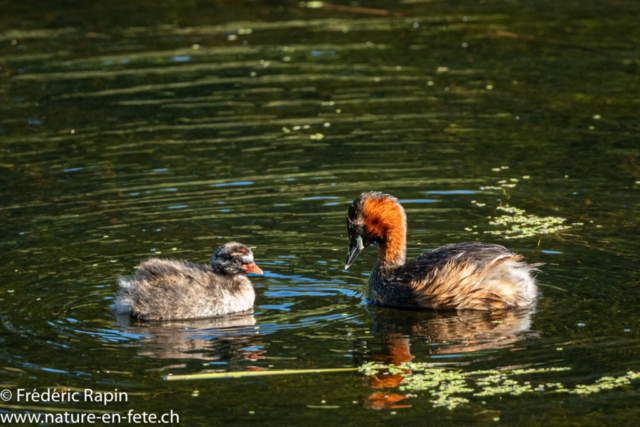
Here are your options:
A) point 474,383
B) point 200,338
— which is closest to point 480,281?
point 474,383

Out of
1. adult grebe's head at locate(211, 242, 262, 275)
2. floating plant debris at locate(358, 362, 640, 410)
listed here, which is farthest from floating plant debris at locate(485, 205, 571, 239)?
floating plant debris at locate(358, 362, 640, 410)

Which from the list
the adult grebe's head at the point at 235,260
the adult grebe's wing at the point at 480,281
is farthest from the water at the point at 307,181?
the adult grebe's head at the point at 235,260

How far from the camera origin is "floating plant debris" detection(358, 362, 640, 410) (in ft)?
21.3

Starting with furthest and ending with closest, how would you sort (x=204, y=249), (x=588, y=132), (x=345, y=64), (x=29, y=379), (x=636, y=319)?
(x=345, y=64)
(x=588, y=132)
(x=204, y=249)
(x=636, y=319)
(x=29, y=379)

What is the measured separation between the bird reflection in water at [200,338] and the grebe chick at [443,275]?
1.36m

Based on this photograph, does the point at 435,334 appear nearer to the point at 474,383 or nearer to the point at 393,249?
the point at 474,383

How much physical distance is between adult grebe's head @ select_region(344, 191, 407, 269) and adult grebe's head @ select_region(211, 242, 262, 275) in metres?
0.93

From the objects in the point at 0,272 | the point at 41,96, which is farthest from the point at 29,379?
the point at 41,96

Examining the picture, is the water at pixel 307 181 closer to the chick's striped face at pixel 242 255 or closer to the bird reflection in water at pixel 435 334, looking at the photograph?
the bird reflection in water at pixel 435 334

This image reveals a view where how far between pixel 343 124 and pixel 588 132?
3613mm

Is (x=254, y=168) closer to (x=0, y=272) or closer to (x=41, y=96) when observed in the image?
(x=0, y=272)

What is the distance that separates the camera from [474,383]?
6.65 m

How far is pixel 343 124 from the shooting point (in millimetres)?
14742

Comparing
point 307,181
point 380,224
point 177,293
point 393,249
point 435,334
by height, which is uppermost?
point 380,224
